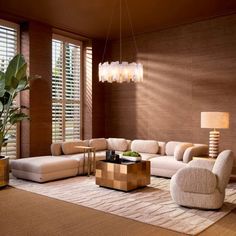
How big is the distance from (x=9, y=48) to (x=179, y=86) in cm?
402

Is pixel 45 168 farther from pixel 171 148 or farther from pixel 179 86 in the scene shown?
pixel 179 86

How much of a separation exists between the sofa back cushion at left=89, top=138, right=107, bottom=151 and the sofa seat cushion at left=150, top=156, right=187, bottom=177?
5.57 feet

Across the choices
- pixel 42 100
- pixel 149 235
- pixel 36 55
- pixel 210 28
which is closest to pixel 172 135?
pixel 210 28

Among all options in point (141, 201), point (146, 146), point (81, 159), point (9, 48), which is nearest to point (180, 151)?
point (146, 146)

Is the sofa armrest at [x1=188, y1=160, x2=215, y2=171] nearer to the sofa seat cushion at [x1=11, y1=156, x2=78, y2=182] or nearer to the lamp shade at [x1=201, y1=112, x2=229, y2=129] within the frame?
the lamp shade at [x1=201, y1=112, x2=229, y2=129]

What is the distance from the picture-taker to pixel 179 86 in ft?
24.0

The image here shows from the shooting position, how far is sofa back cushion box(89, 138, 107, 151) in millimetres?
7484

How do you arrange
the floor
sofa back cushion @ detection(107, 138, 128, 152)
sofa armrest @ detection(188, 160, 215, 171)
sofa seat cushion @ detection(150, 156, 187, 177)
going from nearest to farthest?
the floor, sofa armrest @ detection(188, 160, 215, 171), sofa seat cushion @ detection(150, 156, 187, 177), sofa back cushion @ detection(107, 138, 128, 152)

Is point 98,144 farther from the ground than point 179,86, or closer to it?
closer to it

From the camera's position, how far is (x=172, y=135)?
7.42 meters

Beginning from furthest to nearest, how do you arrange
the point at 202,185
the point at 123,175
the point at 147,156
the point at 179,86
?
the point at 179,86 → the point at 147,156 → the point at 123,175 → the point at 202,185

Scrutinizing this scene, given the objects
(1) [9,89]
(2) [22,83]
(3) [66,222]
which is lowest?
(3) [66,222]

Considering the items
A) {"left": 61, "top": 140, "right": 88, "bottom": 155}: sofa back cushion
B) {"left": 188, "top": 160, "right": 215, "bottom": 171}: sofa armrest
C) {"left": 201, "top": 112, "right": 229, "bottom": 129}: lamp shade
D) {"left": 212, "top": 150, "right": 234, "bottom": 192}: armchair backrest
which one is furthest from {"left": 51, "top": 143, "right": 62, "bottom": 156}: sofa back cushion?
{"left": 212, "top": 150, "right": 234, "bottom": 192}: armchair backrest

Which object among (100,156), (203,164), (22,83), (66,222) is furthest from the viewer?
(100,156)
